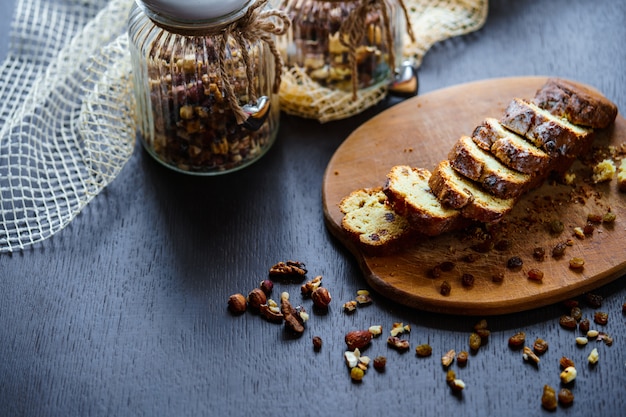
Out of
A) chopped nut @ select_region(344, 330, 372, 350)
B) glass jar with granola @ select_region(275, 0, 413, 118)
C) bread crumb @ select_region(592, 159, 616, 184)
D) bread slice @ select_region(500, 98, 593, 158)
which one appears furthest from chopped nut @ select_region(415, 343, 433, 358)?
glass jar with granola @ select_region(275, 0, 413, 118)

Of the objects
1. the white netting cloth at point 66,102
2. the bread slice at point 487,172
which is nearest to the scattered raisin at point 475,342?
the bread slice at point 487,172

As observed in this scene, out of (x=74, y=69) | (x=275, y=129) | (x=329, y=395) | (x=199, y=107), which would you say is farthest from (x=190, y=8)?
(x=329, y=395)

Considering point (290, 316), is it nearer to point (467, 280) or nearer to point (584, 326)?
point (467, 280)

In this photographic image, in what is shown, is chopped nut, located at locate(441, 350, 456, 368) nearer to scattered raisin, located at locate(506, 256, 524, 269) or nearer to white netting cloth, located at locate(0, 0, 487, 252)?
scattered raisin, located at locate(506, 256, 524, 269)

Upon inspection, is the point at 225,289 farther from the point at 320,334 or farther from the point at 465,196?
the point at 465,196

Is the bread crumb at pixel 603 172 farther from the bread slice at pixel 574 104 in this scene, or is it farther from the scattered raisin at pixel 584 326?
the scattered raisin at pixel 584 326
